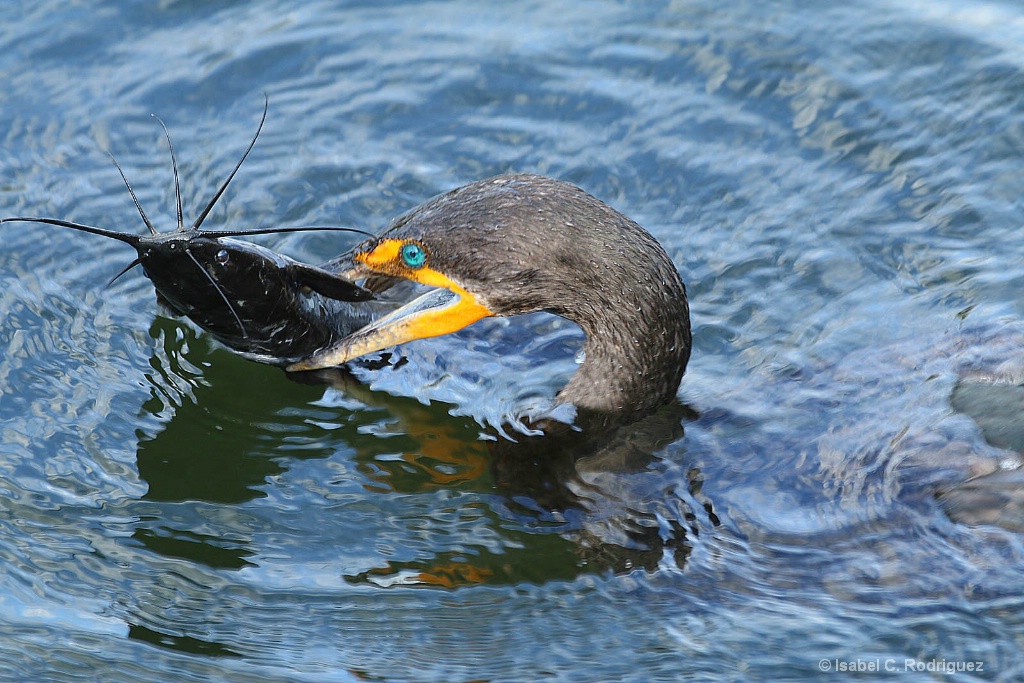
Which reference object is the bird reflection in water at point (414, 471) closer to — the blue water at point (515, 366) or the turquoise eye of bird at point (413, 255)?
the blue water at point (515, 366)

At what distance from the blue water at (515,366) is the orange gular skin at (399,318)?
0.37 m

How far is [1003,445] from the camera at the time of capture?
15.6 ft

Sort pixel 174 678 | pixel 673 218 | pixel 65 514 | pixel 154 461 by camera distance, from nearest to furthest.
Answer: pixel 174 678 < pixel 65 514 < pixel 154 461 < pixel 673 218

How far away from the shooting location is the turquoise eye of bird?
5.04 m

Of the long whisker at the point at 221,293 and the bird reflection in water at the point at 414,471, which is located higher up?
the long whisker at the point at 221,293

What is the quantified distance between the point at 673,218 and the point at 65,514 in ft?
11.3

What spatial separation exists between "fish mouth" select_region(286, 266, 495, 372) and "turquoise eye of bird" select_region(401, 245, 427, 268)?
17cm

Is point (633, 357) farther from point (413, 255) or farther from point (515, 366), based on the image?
point (413, 255)

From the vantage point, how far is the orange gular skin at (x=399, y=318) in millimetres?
5105

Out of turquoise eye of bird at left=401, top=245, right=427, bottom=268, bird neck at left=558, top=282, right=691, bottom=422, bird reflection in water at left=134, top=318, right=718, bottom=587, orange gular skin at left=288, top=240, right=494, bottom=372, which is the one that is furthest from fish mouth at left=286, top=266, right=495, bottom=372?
bird neck at left=558, top=282, right=691, bottom=422

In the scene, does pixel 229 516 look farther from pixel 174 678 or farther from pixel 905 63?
pixel 905 63

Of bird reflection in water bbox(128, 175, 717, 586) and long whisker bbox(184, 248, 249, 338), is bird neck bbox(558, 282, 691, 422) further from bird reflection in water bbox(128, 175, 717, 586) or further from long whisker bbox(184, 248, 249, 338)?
long whisker bbox(184, 248, 249, 338)

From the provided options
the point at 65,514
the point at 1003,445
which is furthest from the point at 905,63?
the point at 65,514

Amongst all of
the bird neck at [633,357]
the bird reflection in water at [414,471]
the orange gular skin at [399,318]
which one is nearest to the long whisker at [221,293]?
the orange gular skin at [399,318]
